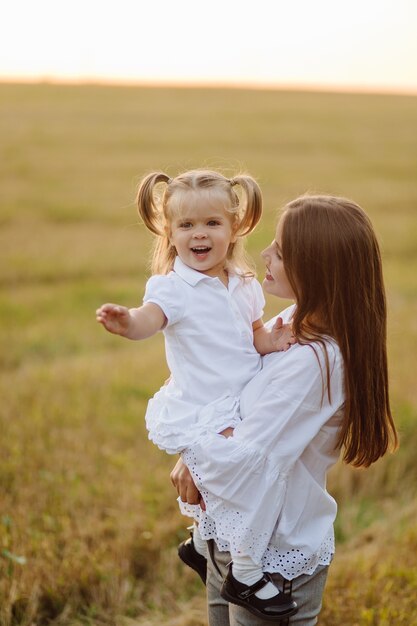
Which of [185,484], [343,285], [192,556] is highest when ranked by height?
[343,285]

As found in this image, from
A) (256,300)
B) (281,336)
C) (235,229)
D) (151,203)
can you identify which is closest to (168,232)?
(151,203)

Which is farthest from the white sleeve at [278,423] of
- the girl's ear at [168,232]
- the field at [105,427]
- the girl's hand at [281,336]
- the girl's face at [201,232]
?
the field at [105,427]

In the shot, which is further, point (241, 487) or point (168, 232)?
point (168, 232)

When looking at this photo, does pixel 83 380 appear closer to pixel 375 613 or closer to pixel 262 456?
pixel 375 613

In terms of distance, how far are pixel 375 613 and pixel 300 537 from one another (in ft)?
3.82

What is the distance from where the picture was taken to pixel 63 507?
4.19 m

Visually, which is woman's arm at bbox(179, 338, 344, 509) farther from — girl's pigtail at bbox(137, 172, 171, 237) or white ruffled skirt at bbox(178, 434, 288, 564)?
girl's pigtail at bbox(137, 172, 171, 237)

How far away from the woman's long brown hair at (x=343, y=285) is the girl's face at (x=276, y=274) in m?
0.04

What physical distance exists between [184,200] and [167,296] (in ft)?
0.95

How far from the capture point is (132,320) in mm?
2098

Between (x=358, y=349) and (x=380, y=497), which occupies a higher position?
(x=358, y=349)

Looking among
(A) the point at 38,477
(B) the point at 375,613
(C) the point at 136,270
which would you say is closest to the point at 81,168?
(C) the point at 136,270

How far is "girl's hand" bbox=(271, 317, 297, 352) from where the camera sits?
2271 millimetres

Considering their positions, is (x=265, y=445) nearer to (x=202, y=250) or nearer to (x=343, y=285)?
(x=343, y=285)
